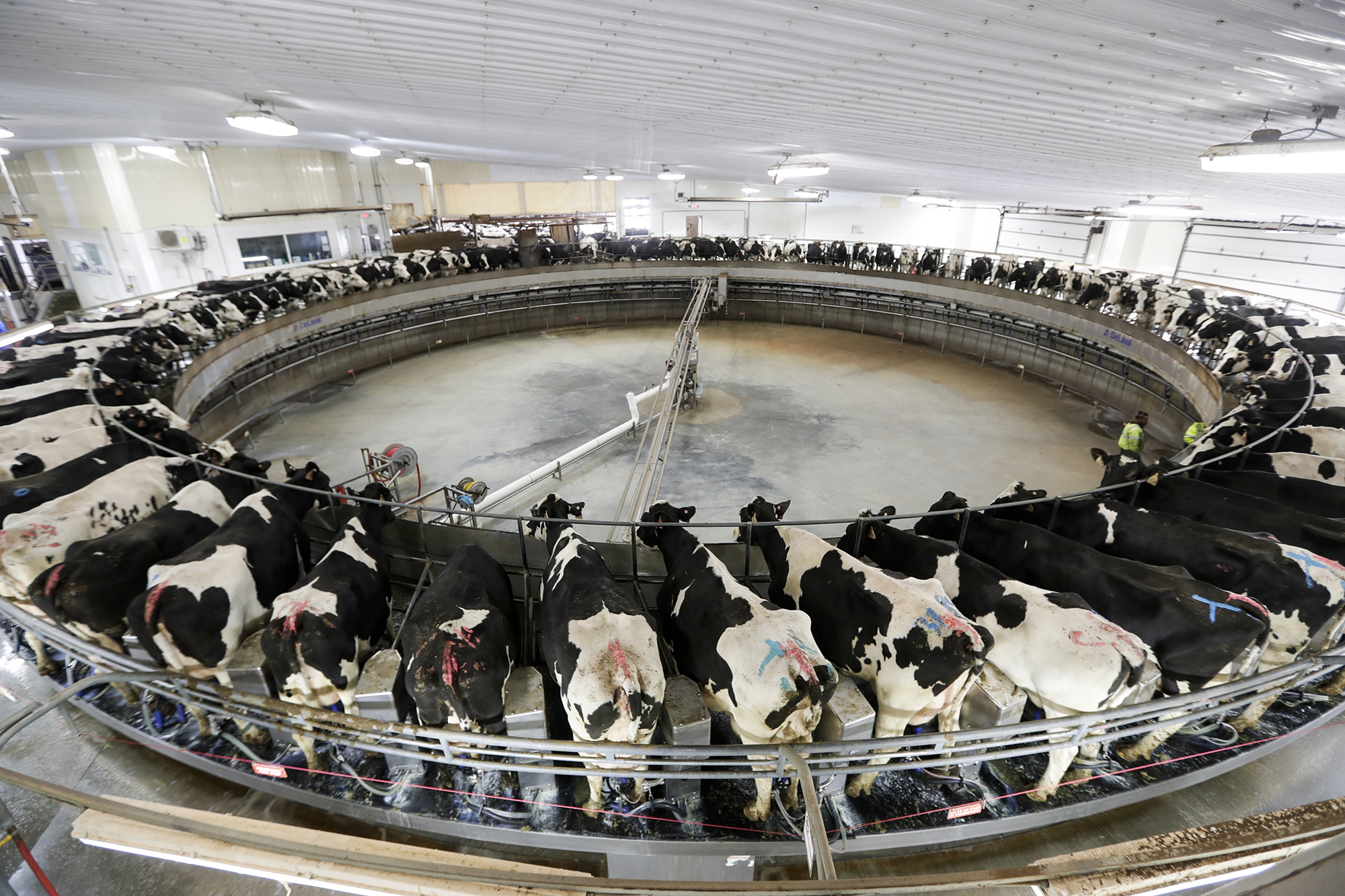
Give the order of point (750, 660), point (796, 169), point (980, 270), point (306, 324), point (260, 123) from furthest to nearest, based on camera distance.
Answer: point (980, 270)
point (306, 324)
point (796, 169)
point (260, 123)
point (750, 660)

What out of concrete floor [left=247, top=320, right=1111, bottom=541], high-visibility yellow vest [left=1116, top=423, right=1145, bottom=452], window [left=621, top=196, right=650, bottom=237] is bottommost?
concrete floor [left=247, top=320, right=1111, bottom=541]

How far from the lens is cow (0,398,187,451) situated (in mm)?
6785

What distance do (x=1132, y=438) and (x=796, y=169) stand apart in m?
7.09

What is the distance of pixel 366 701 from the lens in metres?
3.68

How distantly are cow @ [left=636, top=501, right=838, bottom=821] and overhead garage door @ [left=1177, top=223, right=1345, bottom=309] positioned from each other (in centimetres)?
1861

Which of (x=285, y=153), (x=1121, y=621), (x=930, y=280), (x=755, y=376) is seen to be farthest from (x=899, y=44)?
(x=285, y=153)

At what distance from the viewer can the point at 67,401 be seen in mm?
8156

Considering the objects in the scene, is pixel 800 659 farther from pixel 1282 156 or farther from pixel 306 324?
pixel 306 324

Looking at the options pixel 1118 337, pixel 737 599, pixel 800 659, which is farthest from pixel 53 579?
pixel 1118 337

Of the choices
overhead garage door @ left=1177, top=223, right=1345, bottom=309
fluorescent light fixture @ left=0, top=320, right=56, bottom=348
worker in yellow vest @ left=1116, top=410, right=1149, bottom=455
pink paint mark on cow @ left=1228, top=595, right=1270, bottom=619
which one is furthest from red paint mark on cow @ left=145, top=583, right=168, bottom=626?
overhead garage door @ left=1177, top=223, right=1345, bottom=309

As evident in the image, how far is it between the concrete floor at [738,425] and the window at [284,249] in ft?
24.7

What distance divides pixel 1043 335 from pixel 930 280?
342 cm

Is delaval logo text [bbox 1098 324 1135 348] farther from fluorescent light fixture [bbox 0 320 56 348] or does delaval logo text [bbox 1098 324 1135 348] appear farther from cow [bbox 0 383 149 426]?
fluorescent light fixture [bbox 0 320 56 348]

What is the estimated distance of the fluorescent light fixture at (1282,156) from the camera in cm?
442
